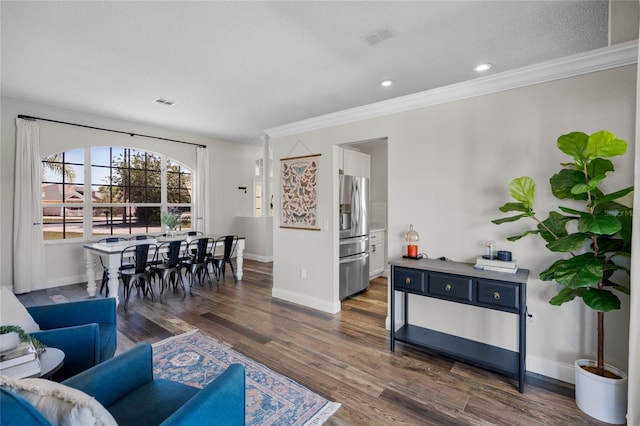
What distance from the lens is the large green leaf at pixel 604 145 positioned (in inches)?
71.7

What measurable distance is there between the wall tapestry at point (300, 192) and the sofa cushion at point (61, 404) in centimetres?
314

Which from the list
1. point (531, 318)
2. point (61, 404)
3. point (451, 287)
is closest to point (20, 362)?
point (61, 404)

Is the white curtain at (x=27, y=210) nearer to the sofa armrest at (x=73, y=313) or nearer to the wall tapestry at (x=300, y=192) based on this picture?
the sofa armrest at (x=73, y=313)

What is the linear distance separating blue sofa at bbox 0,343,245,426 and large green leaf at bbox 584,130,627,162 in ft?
7.88

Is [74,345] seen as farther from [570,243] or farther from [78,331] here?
[570,243]

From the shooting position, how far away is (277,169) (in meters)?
4.43

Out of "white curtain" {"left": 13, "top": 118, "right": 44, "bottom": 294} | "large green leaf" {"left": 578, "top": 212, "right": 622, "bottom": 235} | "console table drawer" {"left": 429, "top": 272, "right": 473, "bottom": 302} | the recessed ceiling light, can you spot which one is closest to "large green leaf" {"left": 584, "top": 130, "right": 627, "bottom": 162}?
"large green leaf" {"left": 578, "top": 212, "right": 622, "bottom": 235}

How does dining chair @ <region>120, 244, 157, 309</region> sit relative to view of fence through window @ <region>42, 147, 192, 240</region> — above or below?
below

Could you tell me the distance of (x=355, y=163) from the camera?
14.5 feet

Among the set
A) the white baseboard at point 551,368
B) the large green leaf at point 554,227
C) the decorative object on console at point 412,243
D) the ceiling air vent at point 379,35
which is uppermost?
the ceiling air vent at point 379,35

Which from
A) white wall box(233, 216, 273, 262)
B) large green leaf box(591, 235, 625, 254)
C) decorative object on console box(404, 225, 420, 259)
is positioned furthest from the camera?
white wall box(233, 216, 273, 262)

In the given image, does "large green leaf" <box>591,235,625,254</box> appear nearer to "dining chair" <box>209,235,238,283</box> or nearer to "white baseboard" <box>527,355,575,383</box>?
"white baseboard" <box>527,355,575,383</box>

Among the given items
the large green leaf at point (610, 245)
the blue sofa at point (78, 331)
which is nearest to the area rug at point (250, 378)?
the blue sofa at point (78, 331)

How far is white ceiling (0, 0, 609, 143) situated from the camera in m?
2.44
